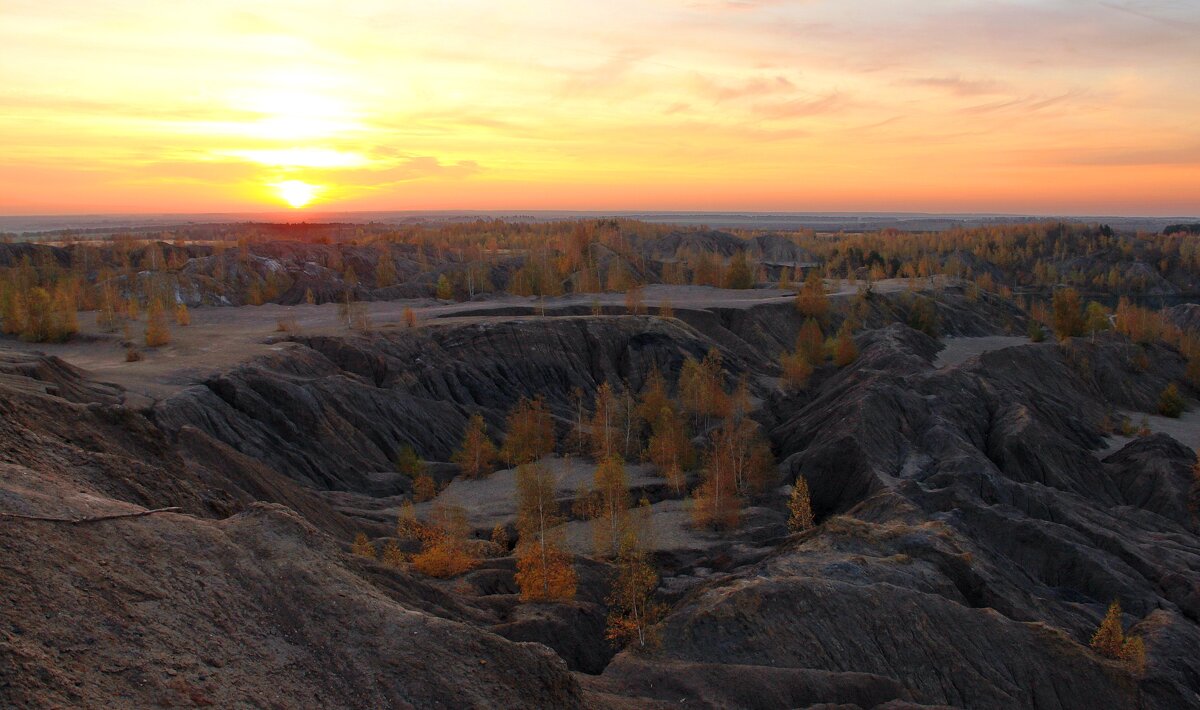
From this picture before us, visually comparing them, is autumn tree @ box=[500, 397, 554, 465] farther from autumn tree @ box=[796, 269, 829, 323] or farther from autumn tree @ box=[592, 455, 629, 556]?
autumn tree @ box=[796, 269, 829, 323]

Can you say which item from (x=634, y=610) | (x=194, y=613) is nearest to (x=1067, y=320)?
(x=634, y=610)

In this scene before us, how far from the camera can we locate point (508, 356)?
7750 centimetres

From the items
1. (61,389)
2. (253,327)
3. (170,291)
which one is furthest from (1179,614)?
(170,291)

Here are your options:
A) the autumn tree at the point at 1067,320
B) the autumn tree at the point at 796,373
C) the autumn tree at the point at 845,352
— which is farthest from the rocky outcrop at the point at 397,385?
the autumn tree at the point at 1067,320

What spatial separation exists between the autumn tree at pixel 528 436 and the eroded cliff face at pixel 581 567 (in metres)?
5.76

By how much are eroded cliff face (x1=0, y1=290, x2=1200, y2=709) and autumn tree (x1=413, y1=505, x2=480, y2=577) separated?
99 cm

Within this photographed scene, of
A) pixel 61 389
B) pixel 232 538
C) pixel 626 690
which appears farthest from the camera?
pixel 61 389

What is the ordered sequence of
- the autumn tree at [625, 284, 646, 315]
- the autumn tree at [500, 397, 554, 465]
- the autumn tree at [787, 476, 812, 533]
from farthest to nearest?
the autumn tree at [625, 284, 646, 315] < the autumn tree at [500, 397, 554, 465] < the autumn tree at [787, 476, 812, 533]

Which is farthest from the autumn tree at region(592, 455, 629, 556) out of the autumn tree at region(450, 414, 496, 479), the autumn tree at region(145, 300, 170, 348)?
the autumn tree at region(145, 300, 170, 348)

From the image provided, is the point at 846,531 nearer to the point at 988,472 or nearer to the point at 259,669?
the point at 988,472

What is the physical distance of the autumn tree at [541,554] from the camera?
31422mm

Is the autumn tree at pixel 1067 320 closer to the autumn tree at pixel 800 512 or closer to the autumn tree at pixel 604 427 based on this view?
the autumn tree at pixel 604 427

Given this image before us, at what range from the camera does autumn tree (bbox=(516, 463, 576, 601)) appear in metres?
31.4

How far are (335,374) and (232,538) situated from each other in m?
43.6
